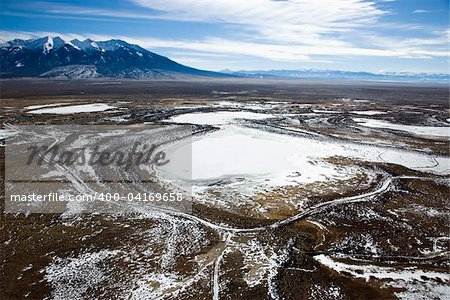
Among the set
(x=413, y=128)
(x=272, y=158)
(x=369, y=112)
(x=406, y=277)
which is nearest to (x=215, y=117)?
(x=272, y=158)

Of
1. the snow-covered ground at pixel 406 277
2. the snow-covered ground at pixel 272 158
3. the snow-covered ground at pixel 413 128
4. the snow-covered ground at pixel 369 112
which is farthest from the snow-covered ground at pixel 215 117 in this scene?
the snow-covered ground at pixel 406 277

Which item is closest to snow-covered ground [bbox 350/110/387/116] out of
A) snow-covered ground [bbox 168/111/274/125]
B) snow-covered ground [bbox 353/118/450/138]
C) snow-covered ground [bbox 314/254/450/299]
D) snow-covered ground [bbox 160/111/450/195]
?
snow-covered ground [bbox 353/118/450/138]

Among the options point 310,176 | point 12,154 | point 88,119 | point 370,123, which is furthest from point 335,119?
point 12,154

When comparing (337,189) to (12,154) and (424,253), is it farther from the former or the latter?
(12,154)

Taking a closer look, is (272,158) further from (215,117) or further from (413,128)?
(413,128)

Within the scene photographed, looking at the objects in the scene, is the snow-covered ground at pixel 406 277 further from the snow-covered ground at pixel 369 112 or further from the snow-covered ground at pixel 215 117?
the snow-covered ground at pixel 369 112

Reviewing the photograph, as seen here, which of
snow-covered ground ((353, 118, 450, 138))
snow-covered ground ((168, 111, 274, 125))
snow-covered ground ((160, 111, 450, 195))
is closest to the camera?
snow-covered ground ((160, 111, 450, 195))

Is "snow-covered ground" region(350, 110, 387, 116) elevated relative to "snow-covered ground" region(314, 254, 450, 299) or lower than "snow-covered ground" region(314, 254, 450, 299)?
elevated

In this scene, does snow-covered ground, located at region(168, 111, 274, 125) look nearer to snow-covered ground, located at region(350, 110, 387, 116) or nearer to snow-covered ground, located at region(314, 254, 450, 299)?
snow-covered ground, located at region(350, 110, 387, 116)
